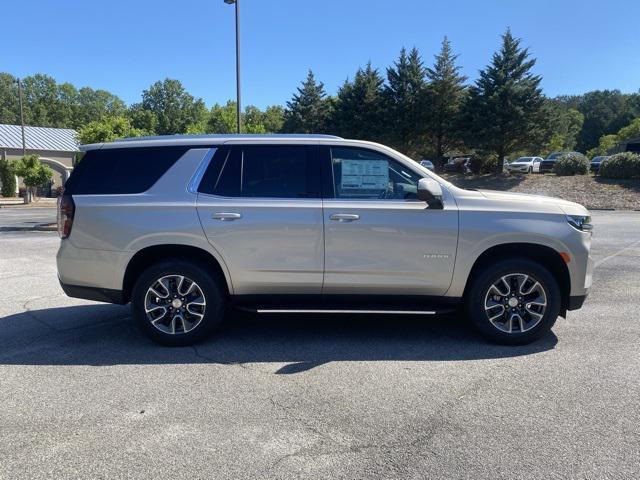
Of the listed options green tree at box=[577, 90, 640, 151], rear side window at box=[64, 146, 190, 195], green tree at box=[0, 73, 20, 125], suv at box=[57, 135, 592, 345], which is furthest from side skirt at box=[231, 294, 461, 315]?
green tree at box=[577, 90, 640, 151]

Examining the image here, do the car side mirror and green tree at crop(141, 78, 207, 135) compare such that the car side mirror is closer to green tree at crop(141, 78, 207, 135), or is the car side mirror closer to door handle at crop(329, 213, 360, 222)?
door handle at crop(329, 213, 360, 222)

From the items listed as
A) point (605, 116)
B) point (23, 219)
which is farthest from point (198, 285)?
point (605, 116)

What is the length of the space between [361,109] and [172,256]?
36814 mm

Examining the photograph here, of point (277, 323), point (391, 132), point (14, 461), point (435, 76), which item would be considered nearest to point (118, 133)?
point (391, 132)

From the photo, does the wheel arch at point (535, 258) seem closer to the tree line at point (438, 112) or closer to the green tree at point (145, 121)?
the tree line at point (438, 112)

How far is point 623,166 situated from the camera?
27.9 metres

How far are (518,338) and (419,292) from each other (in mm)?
1061

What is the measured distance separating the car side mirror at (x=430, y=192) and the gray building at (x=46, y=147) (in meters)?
49.7

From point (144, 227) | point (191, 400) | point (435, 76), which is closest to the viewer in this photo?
point (191, 400)

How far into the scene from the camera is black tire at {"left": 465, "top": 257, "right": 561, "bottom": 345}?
15.4 feet

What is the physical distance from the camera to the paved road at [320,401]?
291 centimetres

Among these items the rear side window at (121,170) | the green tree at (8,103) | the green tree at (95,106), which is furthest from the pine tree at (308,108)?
the green tree at (8,103)

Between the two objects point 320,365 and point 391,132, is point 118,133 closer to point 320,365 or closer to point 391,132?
point 391,132

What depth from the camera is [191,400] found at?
371cm
